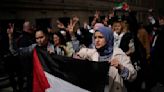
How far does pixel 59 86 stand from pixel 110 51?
811 millimetres

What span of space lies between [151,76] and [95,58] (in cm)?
367

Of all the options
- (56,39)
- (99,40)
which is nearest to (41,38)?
(56,39)

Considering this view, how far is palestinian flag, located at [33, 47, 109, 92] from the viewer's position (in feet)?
12.4

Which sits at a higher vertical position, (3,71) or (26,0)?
(26,0)

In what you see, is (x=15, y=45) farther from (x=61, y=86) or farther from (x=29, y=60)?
(x=61, y=86)

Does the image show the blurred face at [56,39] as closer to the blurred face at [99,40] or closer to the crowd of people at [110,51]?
the crowd of people at [110,51]

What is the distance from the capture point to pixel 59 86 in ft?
13.7

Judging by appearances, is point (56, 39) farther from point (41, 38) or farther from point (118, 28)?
point (118, 28)

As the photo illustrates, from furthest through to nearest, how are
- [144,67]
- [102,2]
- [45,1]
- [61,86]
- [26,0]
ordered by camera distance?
[102,2]
[45,1]
[26,0]
[144,67]
[61,86]

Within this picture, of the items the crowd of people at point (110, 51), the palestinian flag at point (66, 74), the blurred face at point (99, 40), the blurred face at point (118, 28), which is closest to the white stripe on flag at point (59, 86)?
the palestinian flag at point (66, 74)

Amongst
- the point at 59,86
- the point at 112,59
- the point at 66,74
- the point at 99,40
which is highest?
the point at 99,40

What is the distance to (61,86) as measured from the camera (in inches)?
164

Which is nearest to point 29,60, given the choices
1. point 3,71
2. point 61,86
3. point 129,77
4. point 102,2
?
point 61,86

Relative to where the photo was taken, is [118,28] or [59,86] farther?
[118,28]
